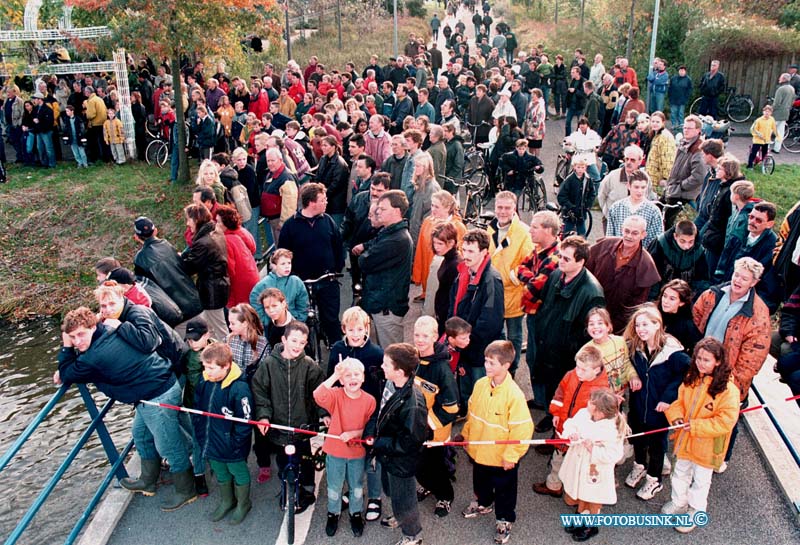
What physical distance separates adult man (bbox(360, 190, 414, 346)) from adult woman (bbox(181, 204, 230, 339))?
4.73ft

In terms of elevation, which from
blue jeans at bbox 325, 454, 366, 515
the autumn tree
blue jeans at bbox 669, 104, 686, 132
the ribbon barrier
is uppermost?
the autumn tree

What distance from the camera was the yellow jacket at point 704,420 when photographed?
4949 mm

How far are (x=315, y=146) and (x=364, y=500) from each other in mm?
6889

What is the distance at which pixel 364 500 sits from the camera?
5590 mm

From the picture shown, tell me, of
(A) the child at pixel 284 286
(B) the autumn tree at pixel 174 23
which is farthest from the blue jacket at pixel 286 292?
(B) the autumn tree at pixel 174 23

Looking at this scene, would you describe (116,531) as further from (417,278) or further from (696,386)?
(696,386)

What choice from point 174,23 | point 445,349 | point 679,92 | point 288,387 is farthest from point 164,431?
point 679,92

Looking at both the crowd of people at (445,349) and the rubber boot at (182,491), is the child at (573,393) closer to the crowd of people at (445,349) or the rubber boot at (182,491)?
the crowd of people at (445,349)

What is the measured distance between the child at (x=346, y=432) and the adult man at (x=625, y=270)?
2.64m

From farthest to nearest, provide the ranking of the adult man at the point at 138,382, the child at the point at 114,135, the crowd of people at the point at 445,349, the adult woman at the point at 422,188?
the child at the point at 114,135
the adult woman at the point at 422,188
the adult man at the point at 138,382
the crowd of people at the point at 445,349

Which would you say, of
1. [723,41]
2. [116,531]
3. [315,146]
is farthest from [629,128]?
[723,41]

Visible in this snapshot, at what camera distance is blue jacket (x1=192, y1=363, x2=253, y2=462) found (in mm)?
5246

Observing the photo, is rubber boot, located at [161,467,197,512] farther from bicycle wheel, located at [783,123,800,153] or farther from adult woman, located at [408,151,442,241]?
bicycle wheel, located at [783,123,800,153]

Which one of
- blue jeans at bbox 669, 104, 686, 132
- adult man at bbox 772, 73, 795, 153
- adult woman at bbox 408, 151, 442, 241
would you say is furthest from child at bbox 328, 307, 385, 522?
blue jeans at bbox 669, 104, 686, 132
